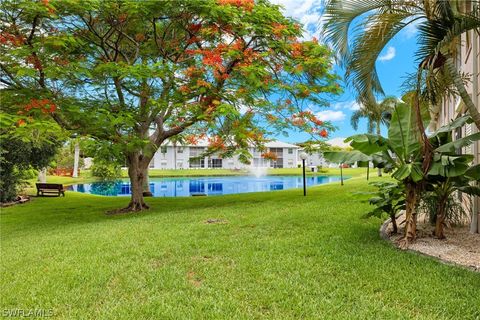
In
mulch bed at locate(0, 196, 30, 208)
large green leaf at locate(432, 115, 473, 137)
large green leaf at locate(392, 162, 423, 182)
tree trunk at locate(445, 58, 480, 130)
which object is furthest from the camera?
mulch bed at locate(0, 196, 30, 208)

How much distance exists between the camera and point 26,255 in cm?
701

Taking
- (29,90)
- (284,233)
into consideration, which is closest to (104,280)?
(284,233)

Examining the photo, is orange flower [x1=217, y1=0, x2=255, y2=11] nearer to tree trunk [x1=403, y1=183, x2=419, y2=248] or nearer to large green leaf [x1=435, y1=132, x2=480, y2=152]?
large green leaf [x1=435, y1=132, x2=480, y2=152]

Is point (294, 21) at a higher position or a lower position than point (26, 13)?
higher

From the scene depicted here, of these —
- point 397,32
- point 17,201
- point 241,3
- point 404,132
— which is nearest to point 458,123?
point 404,132

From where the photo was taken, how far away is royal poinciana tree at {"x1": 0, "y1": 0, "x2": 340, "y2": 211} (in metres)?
11.2

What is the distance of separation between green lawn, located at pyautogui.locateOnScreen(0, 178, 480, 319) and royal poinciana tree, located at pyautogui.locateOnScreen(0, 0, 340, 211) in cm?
539

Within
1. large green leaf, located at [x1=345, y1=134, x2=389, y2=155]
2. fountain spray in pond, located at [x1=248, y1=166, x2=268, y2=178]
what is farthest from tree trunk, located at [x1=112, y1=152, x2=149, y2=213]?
fountain spray in pond, located at [x1=248, y1=166, x2=268, y2=178]

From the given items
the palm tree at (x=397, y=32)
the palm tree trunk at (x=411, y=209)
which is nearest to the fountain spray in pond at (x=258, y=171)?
the palm tree trunk at (x=411, y=209)

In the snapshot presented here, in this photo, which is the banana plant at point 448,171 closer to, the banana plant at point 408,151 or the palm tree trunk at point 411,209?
the banana plant at point 408,151

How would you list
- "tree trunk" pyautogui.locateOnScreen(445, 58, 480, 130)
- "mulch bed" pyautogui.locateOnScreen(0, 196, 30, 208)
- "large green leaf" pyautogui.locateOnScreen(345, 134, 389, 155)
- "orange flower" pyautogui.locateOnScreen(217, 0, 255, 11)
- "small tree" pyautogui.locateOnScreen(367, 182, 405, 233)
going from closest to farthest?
"tree trunk" pyautogui.locateOnScreen(445, 58, 480, 130), "large green leaf" pyautogui.locateOnScreen(345, 134, 389, 155), "small tree" pyautogui.locateOnScreen(367, 182, 405, 233), "orange flower" pyautogui.locateOnScreen(217, 0, 255, 11), "mulch bed" pyautogui.locateOnScreen(0, 196, 30, 208)

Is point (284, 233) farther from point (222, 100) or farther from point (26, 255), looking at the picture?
point (222, 100)

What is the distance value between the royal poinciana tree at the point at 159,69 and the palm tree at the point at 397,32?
5777mm

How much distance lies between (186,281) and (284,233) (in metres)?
3.39
